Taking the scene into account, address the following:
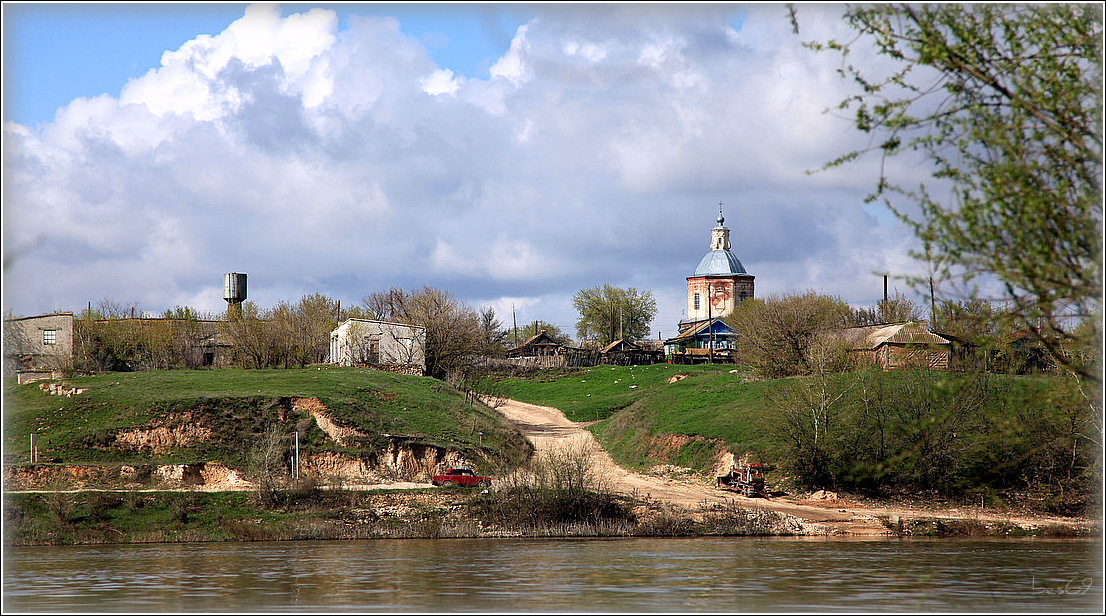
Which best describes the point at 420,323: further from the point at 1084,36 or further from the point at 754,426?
the point at 1084,36

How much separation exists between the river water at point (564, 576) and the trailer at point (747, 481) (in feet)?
18.8

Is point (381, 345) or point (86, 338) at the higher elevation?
point (86, 338)

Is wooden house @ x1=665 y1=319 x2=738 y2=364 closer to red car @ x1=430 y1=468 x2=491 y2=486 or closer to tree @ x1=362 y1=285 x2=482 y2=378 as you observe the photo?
tree @ x1=362 y1=285 x2=482 y2=378

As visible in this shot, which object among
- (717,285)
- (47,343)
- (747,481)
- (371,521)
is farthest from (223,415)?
(717,285)

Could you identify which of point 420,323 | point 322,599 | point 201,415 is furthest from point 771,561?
point 420,323

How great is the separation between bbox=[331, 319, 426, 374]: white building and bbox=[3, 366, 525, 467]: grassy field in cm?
1581

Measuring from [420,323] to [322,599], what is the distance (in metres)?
55.0

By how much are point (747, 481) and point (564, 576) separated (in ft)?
58.6

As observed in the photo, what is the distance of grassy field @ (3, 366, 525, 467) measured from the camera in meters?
43.0

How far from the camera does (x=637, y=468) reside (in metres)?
49.8

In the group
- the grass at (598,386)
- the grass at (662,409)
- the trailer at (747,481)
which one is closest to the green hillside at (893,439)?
the grass at (662,409)

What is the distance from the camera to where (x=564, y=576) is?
1041 inches

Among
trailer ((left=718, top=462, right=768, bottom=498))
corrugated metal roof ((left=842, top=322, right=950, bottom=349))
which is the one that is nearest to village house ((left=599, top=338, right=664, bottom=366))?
corrugated metal roof ((left=842, top=322, right=950, bottom=349))

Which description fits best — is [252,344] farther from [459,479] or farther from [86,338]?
[459,479]
